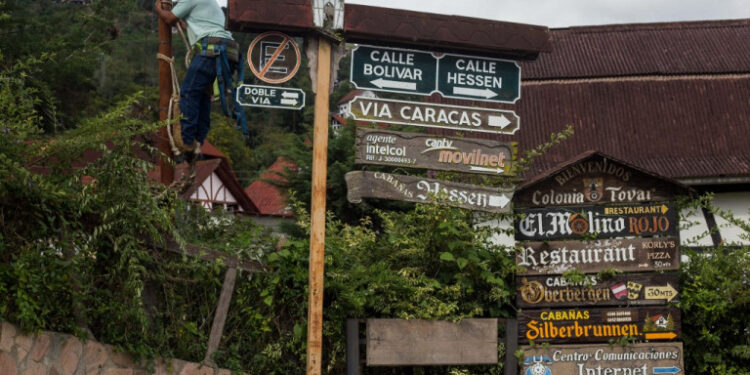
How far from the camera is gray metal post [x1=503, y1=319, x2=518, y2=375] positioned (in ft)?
25.9

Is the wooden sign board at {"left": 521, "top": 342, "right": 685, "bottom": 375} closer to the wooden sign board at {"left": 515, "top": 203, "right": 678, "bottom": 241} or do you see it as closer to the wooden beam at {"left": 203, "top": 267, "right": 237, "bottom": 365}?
the wooden sign board at {"left": 515, "top": 203, "right": 678, "bottom": 241}

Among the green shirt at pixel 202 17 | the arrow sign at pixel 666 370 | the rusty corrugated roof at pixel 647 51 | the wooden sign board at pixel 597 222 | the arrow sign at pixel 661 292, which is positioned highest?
the rusty corrugated roof at pixel 647 51

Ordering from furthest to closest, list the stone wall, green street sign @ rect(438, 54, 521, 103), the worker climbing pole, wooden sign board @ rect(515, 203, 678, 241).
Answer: the worker climbing pole < green street sign @ rect(438, 54, 521, 103) < wooden sign board @ rect(515, 203, 678, 241) < the stone wall

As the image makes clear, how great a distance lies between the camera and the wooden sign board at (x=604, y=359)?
26.0 feet

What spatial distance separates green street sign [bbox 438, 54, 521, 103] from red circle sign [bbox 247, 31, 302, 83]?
4.63 ft

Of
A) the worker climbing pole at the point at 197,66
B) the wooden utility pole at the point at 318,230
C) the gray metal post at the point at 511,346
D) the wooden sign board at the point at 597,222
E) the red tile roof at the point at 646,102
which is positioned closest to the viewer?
the wooden utility pole at the point at 318,230

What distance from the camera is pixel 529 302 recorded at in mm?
8016

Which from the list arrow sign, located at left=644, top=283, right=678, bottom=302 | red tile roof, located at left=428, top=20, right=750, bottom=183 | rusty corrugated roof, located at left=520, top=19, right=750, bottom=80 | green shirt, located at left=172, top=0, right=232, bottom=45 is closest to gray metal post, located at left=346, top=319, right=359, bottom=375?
arrow sign, located at left=644, top=283, right=678, bottom=302

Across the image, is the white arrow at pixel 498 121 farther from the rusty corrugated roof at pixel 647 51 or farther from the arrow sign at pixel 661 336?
the rusty corrugated roof at pixel 647 51

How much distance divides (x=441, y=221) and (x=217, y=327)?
214 centimetres

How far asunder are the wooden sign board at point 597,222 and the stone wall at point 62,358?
3.31 metres

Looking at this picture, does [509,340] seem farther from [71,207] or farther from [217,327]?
[71,207]

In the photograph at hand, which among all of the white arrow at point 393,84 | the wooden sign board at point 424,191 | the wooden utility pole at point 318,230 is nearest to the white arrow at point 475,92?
the white arrow at point 393,84

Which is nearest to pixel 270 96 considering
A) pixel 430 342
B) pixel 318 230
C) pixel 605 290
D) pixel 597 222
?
pixel 318 230
